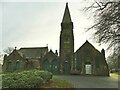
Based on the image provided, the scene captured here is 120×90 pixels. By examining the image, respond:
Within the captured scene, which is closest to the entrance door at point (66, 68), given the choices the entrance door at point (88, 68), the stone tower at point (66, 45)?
the stone tower at point (66, 45)

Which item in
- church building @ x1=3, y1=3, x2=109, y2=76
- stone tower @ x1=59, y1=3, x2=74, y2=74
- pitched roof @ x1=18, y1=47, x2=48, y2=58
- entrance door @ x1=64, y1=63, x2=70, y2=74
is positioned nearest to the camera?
church building @ x1=3, y1=3, x2=109, y2=76

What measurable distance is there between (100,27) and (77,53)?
28.1m

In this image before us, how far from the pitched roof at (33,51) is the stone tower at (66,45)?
930cm

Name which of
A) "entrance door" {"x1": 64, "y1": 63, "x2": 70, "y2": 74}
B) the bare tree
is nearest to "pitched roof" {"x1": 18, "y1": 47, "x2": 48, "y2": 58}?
"entrance door" {"x1": 64, "y1": 63, "x2": 70, "y2": 74}

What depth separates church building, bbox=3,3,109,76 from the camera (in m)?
43.3

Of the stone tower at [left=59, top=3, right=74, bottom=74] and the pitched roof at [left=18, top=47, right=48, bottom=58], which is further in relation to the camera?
the pitched roof at [left=18, top=47, right=48, bottom=58]

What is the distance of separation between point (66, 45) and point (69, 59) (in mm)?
3434

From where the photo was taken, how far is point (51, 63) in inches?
1858

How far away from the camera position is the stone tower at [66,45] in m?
44.7

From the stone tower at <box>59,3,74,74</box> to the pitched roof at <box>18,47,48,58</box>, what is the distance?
9.30 metres

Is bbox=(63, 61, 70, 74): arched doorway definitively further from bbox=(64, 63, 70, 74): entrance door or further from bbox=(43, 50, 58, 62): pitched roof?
bbox=(43, 50, 58, 62): pitched roof

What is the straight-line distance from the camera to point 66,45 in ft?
151

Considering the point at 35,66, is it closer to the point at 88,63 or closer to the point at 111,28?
the point at 88,63

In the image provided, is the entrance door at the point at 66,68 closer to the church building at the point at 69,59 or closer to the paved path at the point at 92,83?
the church building at the point at 69,59
